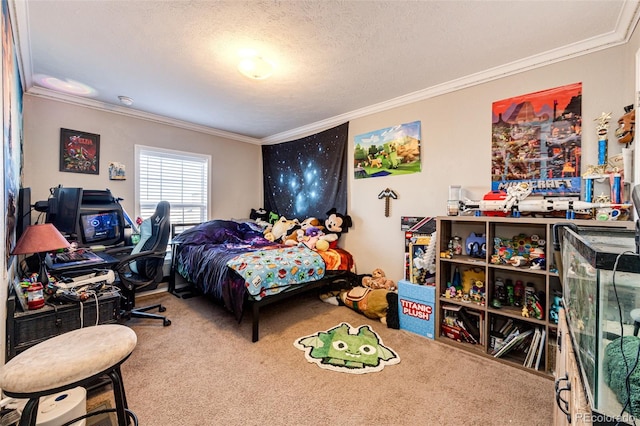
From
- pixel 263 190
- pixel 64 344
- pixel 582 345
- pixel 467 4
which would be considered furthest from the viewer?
pixel 263 190

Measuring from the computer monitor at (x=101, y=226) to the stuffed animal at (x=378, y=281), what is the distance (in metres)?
2.92

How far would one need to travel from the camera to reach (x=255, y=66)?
2119 mm

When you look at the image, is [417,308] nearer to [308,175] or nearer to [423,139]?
[423,139]

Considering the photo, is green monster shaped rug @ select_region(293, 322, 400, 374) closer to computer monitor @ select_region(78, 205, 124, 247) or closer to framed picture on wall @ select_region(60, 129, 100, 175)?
computer monitor @ select_region(78, 205, 124, 247)

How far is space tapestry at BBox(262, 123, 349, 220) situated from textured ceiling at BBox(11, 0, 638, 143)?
2.81ft

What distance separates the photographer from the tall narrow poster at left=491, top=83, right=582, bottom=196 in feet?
6.78

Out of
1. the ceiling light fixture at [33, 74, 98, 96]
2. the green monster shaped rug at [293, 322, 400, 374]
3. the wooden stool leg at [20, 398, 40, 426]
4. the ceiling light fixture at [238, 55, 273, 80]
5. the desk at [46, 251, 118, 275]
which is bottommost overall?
the green monster shaped rug at [293, 322, 400, 374]

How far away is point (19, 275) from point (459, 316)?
3.59 meters

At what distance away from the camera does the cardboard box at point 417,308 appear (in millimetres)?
2434

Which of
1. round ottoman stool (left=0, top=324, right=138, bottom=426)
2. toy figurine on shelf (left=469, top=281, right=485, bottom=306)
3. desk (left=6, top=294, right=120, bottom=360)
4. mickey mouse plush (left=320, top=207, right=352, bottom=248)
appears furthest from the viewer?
mickey mouse plush (left=320, top=207, right=352, bottom=248)

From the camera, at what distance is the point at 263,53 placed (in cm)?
211

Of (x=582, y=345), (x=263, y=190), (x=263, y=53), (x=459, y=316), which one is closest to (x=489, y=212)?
(x=459, y=316)

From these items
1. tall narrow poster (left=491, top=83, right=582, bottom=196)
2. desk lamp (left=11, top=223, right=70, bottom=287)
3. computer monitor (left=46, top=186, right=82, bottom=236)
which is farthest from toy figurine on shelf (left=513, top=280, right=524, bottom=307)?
computer monitor (left=46, top=186, right=82, bottom=236)

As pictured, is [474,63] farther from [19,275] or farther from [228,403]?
[19,275]
